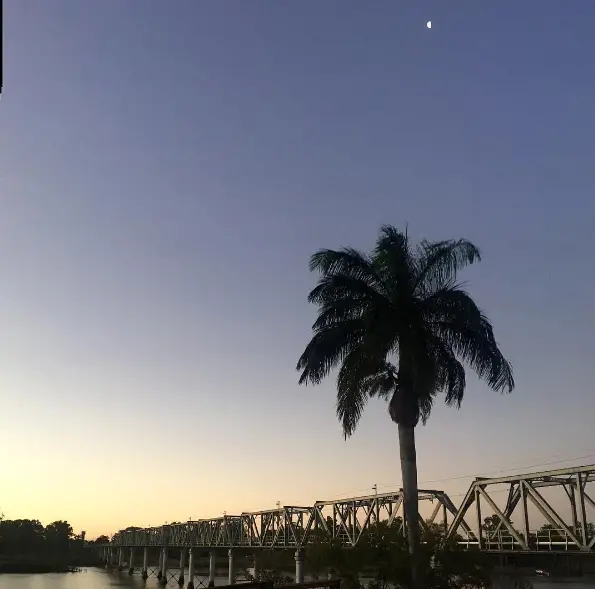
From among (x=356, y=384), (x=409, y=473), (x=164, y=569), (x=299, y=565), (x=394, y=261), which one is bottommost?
(x=164, y=569)

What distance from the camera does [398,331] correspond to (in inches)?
1172

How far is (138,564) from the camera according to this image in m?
193

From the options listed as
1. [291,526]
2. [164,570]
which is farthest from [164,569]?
[291,526]

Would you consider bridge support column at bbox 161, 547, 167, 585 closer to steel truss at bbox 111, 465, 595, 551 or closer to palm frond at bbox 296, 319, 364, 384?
steel truss at bbox 111, 465, 595, 551

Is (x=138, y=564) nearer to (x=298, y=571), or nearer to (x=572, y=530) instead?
(x=298, y=571)

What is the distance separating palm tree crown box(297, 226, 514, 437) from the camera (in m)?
29.4

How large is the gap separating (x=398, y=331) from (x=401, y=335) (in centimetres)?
23

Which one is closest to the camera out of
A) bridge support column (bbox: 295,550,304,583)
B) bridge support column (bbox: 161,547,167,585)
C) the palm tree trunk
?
the palm tree trunk

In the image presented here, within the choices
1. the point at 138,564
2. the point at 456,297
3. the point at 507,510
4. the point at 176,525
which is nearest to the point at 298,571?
the point at 507,510

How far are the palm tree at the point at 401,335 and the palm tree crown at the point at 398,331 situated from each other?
1.8 inches

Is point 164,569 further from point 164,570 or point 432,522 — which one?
point 432,522

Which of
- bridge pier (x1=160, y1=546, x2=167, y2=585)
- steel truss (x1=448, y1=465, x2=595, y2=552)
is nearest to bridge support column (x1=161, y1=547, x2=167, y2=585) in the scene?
bridge pier (x1=160, y1=546, x2=167, y2=585)

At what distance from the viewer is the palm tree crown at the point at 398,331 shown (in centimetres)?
2936

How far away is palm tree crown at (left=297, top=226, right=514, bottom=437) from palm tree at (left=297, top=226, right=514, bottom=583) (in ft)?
0.15
